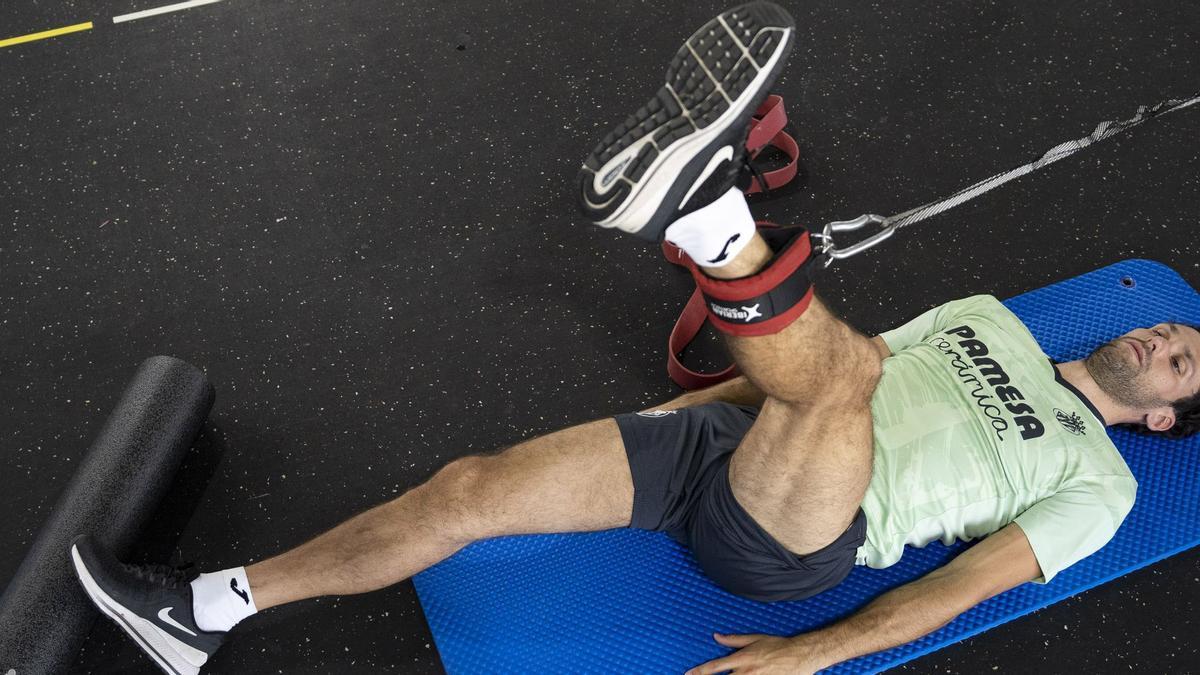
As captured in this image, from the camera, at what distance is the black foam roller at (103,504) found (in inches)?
70.0

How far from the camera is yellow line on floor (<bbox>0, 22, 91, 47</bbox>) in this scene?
2.94 metres

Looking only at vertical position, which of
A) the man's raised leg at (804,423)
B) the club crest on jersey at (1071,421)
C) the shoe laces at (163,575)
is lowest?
the club crest on jersey at (1071,421)

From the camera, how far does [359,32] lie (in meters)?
2.96

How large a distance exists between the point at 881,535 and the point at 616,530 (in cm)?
47

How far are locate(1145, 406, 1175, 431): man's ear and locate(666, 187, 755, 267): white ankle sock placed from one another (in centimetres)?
108

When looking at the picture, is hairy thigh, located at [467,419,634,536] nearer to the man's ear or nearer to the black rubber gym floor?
the black rubber gym floor

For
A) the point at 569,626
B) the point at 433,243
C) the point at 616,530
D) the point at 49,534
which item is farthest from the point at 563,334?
the point at 49,534

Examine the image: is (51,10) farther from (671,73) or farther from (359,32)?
(671,73)

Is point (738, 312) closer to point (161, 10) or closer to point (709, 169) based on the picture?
point (709, 169)

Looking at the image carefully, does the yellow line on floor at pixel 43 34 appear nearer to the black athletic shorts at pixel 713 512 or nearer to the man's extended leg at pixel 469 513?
the man's extended leg at pixel 469 513

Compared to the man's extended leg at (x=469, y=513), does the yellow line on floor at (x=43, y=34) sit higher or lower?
higher

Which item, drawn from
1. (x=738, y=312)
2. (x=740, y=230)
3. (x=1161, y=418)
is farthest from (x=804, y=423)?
(x=1161, y=418)

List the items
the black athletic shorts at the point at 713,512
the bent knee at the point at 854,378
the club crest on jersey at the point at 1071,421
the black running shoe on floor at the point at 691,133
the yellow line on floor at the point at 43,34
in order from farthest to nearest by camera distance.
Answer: the yellow line on floor at the point at 43,34 < the club crest on jersey at the point at 1071,421 < the black athletic shorts at the point at 713,512 < the bent knee at the point at 854,378 < the black running shoe on floor at the point at 691,133

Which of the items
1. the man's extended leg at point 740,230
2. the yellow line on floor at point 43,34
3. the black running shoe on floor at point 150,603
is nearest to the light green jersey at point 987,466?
the man's extended leg at point 740,230
